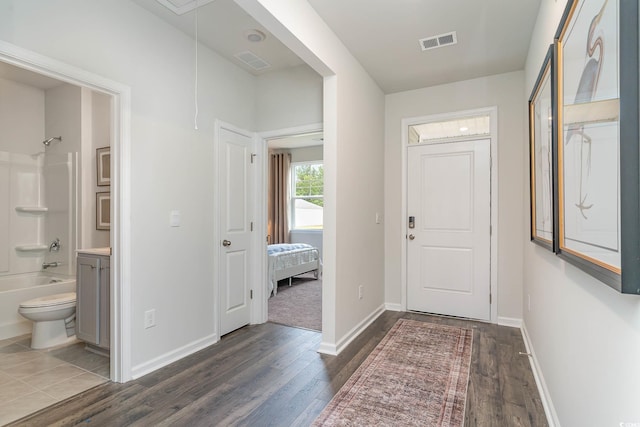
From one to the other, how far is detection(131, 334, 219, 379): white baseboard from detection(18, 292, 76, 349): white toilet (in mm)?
1196

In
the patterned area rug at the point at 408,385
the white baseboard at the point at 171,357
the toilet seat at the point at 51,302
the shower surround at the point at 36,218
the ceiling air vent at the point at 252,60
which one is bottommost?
the patterned area rug at the point at 408,385

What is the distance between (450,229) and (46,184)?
15.7 feet

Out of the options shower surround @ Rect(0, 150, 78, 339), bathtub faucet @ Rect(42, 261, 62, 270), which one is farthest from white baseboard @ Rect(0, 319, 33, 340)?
bathtub faucet @ Rect(42, 261, 62, 270)

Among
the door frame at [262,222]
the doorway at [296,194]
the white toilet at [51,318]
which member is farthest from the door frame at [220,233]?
the doorway at [296,194]

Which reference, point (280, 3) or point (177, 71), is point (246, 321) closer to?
point (177, 71)

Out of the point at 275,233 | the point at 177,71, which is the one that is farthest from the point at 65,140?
the point at 275,233

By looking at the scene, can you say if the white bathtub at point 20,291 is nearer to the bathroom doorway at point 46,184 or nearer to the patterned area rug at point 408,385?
the bathroom doorway at point 46,184

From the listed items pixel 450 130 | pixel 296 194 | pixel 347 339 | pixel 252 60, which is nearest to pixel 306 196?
pixel 296 194

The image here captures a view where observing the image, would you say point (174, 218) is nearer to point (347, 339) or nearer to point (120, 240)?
point (120, 240)

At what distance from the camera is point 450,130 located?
3.83 metres

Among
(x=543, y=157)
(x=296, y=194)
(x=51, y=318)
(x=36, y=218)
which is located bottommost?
(x=51, y=318)

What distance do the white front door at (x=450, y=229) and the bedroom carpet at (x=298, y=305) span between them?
1.20 meters

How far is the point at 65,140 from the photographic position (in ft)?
12.5

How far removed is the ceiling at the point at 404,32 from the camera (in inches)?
95.7
